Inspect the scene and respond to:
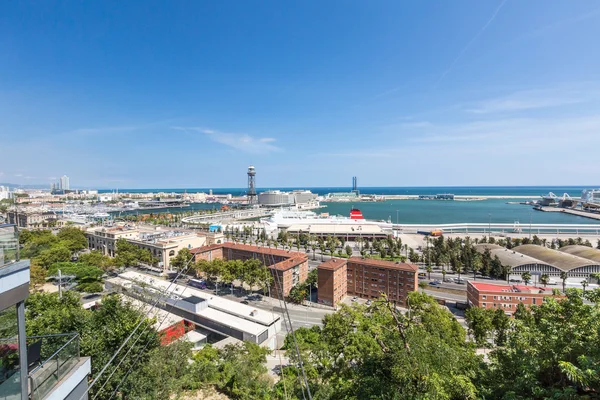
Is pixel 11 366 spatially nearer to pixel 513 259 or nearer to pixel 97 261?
pixel 97 261

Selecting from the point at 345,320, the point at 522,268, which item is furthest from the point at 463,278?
the point at 345,320

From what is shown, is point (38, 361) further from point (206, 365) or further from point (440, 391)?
A: point (206, 365)

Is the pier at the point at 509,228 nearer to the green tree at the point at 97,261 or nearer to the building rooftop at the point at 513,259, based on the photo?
the building rooftop at the point at 513,259

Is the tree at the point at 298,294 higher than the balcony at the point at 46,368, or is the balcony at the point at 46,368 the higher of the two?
the balcony at the point at 46,368

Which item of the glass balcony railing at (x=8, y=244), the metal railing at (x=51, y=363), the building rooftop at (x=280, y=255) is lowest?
the building rooftop at (x=280, y=255)

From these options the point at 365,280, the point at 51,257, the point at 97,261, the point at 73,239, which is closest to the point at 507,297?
the point at 365,280

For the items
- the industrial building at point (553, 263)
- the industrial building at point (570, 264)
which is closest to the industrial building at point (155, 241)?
the industrial building at point (553, 263)
